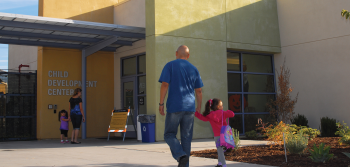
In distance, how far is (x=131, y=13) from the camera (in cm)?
1330

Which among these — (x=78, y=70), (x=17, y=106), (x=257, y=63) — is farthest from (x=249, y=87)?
(x=17, y=106)

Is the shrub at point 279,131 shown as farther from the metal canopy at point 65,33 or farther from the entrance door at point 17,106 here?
the entrance door at point 17,106

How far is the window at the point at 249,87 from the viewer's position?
42.6 feet

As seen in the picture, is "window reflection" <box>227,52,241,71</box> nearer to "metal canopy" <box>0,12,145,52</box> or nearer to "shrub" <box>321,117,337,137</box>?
"metal canopy" <box>0,12,145,52</box>

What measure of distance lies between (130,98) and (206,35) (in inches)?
153

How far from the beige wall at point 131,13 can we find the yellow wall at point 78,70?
404 millimetres

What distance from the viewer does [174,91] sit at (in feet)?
15.9

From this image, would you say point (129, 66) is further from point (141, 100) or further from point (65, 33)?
point (65, 33)

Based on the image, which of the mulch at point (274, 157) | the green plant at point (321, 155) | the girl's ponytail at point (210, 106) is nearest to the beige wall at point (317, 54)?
the mulch at point (274, 157)

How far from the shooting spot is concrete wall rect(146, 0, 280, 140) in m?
11.0

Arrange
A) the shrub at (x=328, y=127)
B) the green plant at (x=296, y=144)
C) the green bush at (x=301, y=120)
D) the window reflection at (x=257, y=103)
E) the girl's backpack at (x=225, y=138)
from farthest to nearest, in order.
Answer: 1. the window reflection at (x=257, y=103)
2. the green bush at (x=301, y=120)
3. the shrub at (x=328, y=127)
4. the green plant at (x=296, y=144)
5. the girl's backpack at (x=225, y=138)

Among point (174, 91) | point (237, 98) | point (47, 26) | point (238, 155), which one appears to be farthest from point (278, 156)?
point (47, 26)

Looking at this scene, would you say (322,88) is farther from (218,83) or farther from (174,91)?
(174,91)

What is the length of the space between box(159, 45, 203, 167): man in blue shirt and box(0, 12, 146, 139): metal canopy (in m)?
6.15
